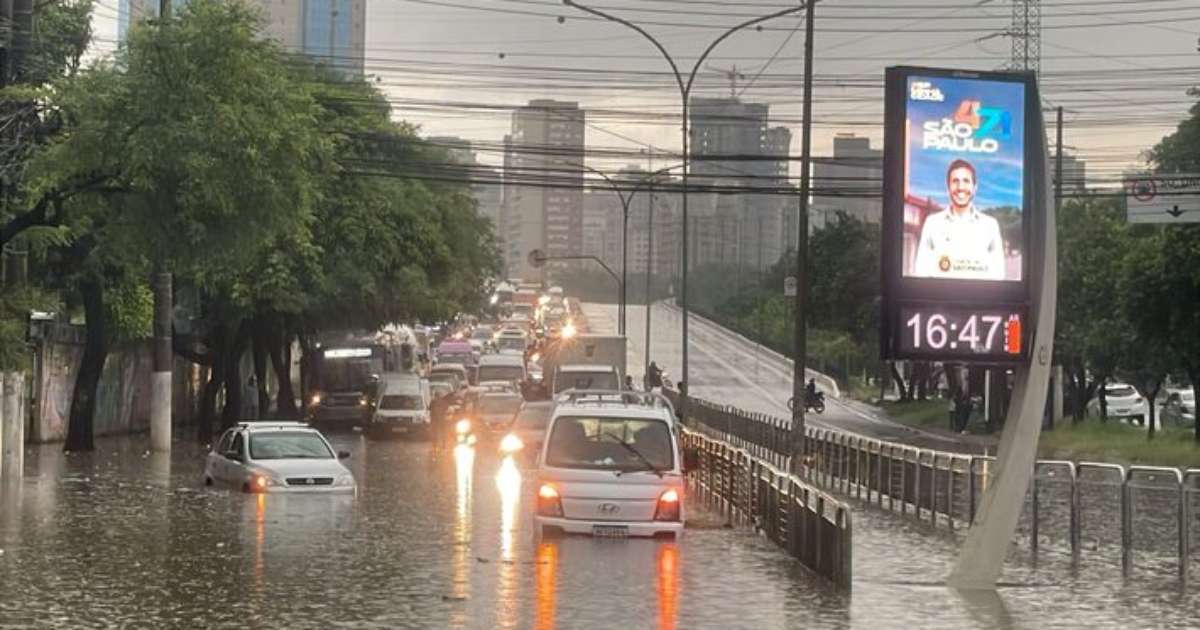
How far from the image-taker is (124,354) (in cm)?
5391

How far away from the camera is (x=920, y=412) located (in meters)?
73.2

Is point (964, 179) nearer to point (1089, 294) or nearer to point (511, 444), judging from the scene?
point (511, 444)

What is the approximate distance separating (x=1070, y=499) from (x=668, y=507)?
4.62 metres

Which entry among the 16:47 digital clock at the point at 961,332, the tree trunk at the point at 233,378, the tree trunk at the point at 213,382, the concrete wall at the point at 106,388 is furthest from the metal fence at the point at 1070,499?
the tree trunk at the point at 233,378

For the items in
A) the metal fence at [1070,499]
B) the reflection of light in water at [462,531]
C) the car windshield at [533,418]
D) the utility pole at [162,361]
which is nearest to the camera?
the reflection of light in water at [462,531]

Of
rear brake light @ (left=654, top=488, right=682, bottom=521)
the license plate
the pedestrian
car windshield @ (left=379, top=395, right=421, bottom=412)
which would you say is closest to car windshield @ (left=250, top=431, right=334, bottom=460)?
the license plate

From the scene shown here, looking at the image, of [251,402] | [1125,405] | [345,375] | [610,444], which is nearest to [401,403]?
[251,402]

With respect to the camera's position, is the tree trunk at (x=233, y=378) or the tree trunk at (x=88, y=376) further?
the tree trunk at (x=233, y=378)

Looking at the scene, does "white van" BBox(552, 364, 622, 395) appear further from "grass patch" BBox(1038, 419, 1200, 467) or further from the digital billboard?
the digital billboard

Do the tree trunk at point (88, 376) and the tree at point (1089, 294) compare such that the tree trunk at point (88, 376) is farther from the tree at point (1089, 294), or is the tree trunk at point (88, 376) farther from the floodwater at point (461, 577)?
the tree at point (1089, 294)

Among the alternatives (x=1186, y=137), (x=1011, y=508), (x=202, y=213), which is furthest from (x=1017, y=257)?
(x=1186, y=137)

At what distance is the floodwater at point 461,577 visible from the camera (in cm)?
1493

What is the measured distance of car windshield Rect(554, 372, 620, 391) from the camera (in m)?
51.7

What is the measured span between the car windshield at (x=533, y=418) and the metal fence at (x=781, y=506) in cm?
945
